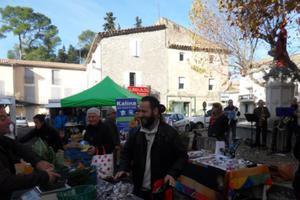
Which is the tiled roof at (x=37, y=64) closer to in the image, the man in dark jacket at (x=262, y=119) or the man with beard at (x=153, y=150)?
the man in dark jacket at (x=262, y=119)

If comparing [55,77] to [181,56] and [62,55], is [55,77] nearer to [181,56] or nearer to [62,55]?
[181,56]

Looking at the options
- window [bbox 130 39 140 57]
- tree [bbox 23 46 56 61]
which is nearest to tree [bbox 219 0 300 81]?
window [bbox 130 39 140 57]

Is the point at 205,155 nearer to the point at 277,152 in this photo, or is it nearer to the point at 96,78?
the point at 277,152

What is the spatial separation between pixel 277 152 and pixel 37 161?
320 inches

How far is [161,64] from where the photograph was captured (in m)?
29.6

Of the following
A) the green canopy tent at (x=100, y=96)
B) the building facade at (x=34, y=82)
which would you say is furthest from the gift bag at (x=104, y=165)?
the building facade at (x=34, y=82)

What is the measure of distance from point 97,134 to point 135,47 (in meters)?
24.6

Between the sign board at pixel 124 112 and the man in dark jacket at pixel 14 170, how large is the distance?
5.81m

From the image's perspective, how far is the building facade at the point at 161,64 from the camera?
2792 centimetres

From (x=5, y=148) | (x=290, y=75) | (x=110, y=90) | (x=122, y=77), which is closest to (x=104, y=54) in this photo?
(x=122, y=77)

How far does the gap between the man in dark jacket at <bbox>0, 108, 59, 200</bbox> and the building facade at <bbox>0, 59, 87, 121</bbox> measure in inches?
1287

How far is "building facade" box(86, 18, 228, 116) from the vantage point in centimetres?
2792

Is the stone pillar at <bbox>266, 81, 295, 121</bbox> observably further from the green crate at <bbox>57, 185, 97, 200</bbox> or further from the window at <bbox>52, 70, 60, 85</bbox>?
the window at <bbox>52, 70, 60, 85</bbox>

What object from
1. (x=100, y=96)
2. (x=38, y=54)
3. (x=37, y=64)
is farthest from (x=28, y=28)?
(x=100, y=96)
